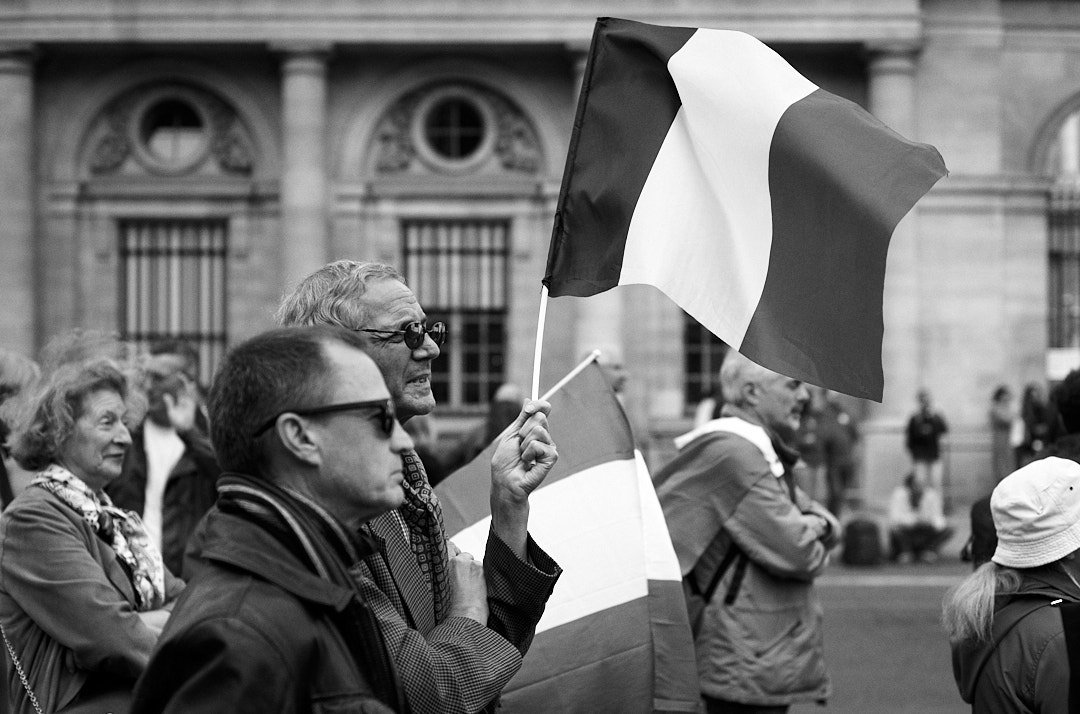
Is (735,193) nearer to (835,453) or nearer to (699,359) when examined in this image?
(835,453)

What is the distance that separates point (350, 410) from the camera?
239 cm

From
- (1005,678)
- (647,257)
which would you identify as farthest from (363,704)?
(647,257)

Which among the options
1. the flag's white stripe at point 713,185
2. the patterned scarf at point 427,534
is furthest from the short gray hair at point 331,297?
the flag's white stripe at point 713,185

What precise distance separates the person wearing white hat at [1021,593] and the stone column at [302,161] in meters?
18.2

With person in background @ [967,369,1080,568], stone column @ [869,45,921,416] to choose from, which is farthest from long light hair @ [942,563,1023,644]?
stone column @ [869,45,921,416]

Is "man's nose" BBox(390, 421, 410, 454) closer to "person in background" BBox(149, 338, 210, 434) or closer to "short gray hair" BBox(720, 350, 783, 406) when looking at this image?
"short gray hair" BBox(720, 350, 783, 406)

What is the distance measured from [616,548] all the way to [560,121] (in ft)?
59.2

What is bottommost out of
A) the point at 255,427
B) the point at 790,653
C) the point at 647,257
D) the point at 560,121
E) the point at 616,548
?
the point at 790,653

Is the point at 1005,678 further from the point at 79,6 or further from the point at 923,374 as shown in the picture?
the point at 79,6

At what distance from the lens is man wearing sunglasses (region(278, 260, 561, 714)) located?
9.12 ft

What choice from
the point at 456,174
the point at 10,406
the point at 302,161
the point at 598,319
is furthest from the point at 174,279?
the point at 10,406

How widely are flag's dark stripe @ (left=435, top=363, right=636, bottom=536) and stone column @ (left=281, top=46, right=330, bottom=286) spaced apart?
54.7 ft

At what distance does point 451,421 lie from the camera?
22.2 m

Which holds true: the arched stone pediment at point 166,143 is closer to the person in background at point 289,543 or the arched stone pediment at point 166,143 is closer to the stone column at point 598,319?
the stone column at point 598,319
